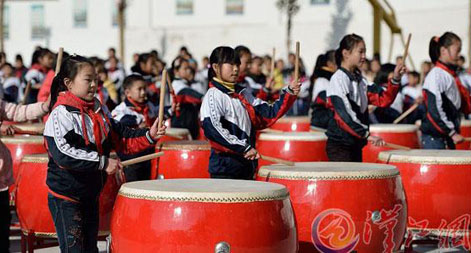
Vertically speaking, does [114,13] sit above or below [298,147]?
above

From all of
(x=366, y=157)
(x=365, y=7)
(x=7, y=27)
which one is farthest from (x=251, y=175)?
(x=7, y=27)

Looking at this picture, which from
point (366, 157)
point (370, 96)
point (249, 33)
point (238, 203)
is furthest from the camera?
point (249, 33)

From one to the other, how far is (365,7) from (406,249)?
22.4m

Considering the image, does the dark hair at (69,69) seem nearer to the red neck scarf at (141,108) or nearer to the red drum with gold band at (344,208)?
the red drum with gold band at (344,208)

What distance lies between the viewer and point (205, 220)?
3986 millimetres

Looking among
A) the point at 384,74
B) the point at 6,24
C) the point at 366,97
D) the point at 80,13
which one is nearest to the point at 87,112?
the point at 366,97

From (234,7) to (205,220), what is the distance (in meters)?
28.0

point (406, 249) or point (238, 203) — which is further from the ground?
point (238, 203)

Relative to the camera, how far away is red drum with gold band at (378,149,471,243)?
224 inches

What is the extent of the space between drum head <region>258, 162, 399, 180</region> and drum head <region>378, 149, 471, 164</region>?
2.11 feet

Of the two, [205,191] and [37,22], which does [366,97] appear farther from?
[37,22]

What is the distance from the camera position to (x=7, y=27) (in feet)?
118

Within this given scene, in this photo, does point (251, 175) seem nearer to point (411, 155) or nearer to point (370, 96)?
point (411, 155)

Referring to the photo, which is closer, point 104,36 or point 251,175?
point 251,175
